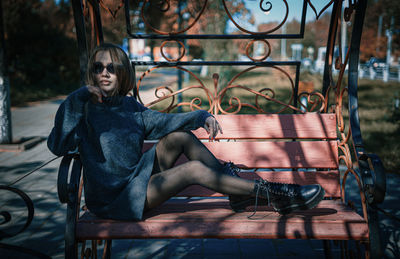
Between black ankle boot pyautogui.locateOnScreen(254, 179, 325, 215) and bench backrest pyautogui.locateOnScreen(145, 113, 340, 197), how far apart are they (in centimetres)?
45

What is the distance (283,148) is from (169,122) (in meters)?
0.90

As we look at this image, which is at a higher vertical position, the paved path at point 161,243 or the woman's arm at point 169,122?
the woman's arm at point 169,122

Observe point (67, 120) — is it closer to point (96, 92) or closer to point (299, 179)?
point (96, 92)

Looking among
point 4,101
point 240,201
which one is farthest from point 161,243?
point 4,101

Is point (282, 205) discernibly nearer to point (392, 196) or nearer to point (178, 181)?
point (178, 181)

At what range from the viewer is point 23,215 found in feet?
10.8

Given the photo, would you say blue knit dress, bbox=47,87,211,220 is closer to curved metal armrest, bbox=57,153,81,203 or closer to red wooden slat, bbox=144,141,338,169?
curved metal armrest, bbox=57,153,81,203

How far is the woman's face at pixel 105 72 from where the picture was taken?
2.20m

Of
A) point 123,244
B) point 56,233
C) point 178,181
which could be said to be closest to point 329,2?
point 178,181

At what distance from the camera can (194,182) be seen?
205 cm

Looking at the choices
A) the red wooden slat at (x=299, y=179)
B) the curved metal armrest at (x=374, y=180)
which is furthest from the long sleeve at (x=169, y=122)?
the curved metal armrest at (x=374, y=180)

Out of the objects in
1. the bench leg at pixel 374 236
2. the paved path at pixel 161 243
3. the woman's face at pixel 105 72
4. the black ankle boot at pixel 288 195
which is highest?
the woman's face at pixel 105 72

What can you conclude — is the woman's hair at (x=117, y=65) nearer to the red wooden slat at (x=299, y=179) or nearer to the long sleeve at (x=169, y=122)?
the long sleeve at (x=169, y=122)

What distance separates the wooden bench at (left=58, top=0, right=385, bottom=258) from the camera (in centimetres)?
186
